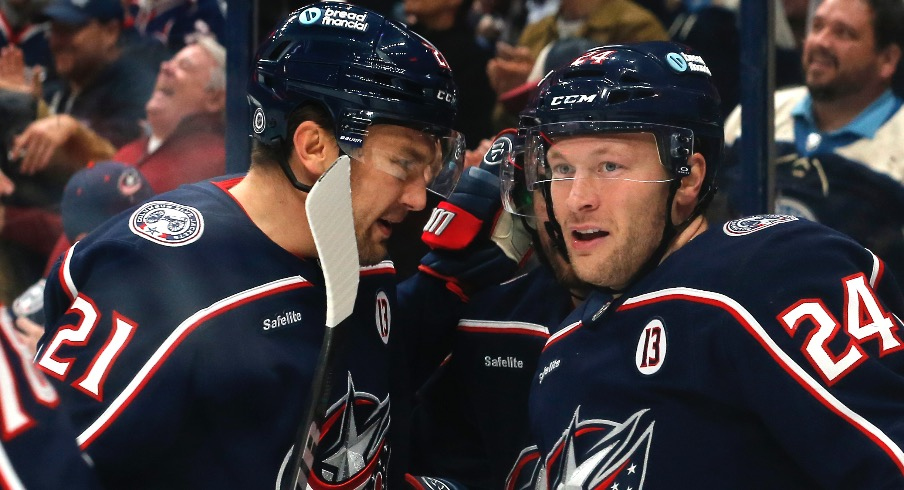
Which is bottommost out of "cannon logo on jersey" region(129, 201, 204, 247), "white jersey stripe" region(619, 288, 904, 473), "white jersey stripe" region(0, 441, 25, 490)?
"cannon logo on jersey" region(129, 201, 204, 247)

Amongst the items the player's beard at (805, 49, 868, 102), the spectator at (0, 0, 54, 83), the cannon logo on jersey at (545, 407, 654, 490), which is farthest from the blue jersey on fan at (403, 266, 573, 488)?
the spectator at (0, 0, 54, 83)

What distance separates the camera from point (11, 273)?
Answer: 3.40 meters

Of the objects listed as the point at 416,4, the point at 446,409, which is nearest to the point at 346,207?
the point at 446,409

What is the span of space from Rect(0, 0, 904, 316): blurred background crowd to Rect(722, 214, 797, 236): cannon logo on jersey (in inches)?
33.6

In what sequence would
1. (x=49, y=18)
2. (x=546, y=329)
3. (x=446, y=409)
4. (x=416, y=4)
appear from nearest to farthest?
(x=546, y=329) < (x=446, y=409) < (x=416, y=4) < (x=49, y=18)

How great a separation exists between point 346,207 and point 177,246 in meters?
0.26

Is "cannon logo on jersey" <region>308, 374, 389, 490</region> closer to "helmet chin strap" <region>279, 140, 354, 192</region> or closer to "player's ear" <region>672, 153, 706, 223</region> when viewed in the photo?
"helmet chin strap" <region>279, 140, 354, 192</region>

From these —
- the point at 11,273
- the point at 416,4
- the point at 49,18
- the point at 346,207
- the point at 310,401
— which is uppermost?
the point at 346,207

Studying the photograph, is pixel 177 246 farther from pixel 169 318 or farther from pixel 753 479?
pixel 753 479

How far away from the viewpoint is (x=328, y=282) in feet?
5.07

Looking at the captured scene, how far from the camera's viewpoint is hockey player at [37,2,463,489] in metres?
1.56

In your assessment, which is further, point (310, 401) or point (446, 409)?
point (446, 409)

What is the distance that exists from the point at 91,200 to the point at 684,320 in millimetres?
2013

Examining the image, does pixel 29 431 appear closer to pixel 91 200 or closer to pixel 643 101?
pixel 643 101
